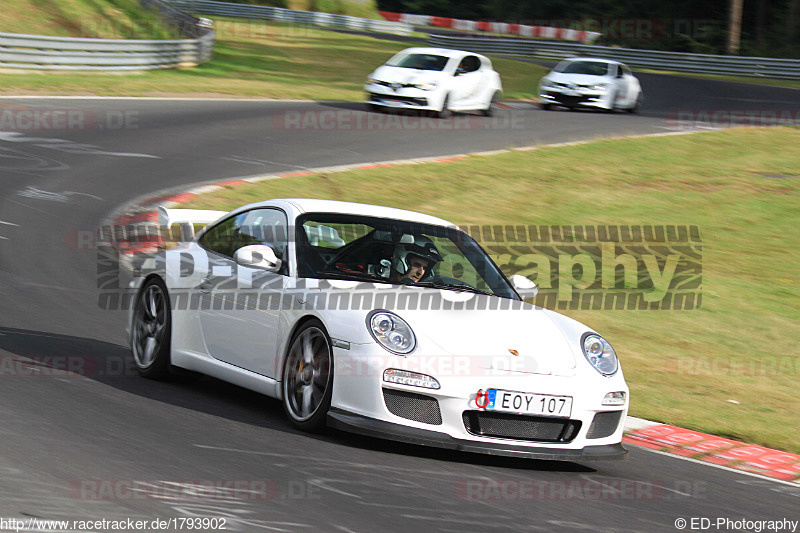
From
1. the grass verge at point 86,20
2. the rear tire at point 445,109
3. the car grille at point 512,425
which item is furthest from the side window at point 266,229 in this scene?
the grass verge at point 86,20

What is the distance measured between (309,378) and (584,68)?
23.9 meters

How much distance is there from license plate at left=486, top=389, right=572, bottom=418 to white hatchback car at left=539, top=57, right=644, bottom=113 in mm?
22571

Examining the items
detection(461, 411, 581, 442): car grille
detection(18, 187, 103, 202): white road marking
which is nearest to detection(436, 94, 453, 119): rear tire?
detection(18, 187, 103, 202): white road marking

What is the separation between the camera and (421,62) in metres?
25.0

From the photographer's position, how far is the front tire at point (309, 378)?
6.25m

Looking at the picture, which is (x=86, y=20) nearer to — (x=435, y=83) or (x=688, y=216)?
(x=435, y=83)

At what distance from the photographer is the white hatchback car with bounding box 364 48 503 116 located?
24016 mm

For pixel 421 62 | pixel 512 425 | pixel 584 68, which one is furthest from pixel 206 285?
pixel 584 68

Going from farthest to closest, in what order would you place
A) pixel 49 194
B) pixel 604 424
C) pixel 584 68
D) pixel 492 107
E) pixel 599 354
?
pixel 584 68 → pixel 492 107 → pixel 49 194 → pixel 599 354 → pixel 604 424

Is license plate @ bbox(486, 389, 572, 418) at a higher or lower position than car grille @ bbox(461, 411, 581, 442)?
higher

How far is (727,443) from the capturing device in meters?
7.69

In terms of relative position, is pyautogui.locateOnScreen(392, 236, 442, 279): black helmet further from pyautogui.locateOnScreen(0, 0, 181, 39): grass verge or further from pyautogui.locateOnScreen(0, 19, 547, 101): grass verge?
pyautogui.locateOnScreen(0, 0, 181, 39): grass verge

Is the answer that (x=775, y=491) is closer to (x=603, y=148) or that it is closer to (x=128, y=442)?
(x=128, y=442)

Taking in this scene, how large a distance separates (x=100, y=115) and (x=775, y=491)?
16963 millimetres
